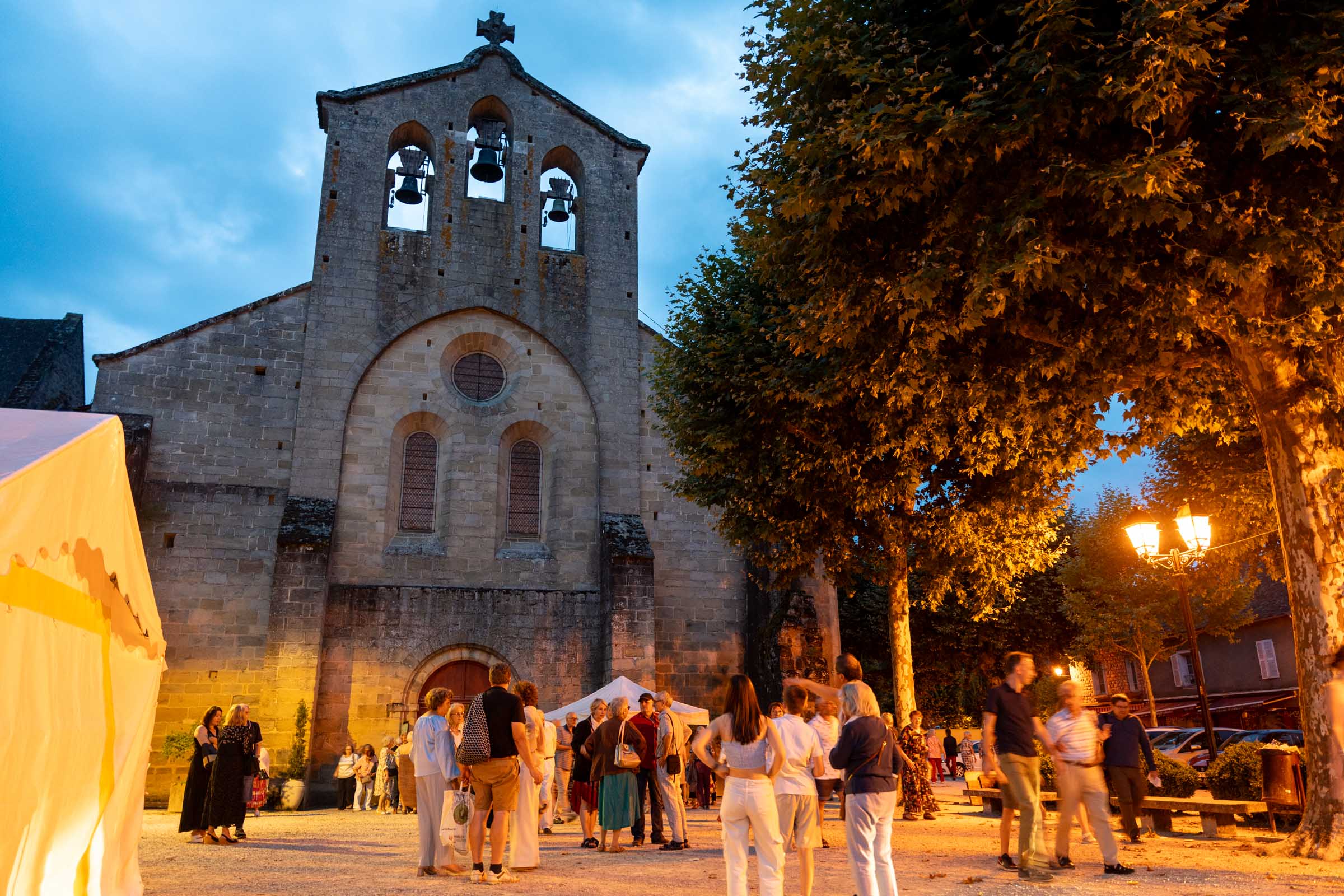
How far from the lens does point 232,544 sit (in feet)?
68.0

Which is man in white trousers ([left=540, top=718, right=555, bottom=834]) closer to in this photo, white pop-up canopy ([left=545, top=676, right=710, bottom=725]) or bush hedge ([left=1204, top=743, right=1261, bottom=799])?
white pop-up canopy ([left=545, top=676, right=710, bottom=725])

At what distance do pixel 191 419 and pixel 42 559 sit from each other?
1785cm

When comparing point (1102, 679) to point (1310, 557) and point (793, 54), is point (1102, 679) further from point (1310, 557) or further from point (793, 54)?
point (793, 54)

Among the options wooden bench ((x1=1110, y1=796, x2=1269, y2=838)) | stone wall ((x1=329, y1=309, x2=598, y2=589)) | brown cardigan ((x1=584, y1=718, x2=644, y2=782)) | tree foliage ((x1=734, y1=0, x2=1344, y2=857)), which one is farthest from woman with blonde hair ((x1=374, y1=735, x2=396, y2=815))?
wooden bench ((x1=1110, y1=796, x2=1269, y2=838))

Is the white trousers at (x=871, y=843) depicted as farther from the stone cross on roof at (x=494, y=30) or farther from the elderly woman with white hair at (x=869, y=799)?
the stone cross on roof at (x=494, y=30)

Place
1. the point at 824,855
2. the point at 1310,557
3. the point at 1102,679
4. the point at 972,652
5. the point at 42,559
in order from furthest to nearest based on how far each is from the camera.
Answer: the point at 1102,679 < the point at 972,652 < the point at 824,855 < the point at 1310,557 < the point at 42,559

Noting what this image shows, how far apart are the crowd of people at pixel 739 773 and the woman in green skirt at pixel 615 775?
2cm

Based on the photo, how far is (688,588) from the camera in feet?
75.0

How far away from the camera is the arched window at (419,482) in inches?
869

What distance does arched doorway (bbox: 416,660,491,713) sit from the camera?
21.0m

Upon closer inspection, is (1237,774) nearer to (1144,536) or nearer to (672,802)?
(1144,536)

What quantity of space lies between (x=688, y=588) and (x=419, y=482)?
6.66 m

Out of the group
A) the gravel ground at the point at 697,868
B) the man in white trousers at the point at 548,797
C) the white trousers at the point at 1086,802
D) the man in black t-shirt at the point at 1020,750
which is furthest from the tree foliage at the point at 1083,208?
the man in white trousers at the point at 548,797

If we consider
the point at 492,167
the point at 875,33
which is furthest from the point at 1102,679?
the point at 875,33
